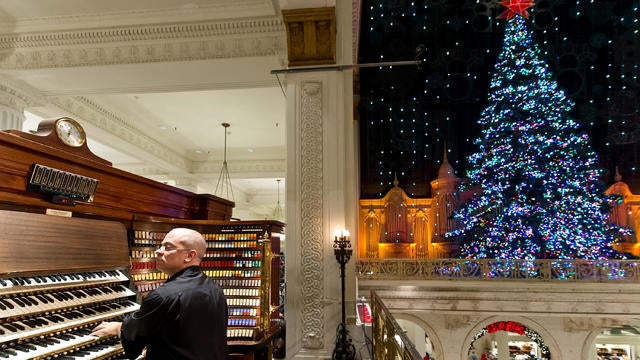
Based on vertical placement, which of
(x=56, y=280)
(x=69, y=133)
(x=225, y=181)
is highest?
(x=225, y=181)

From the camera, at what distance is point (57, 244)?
3059mm

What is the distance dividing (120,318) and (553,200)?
9315mm

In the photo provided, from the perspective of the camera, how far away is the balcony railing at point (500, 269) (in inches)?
362

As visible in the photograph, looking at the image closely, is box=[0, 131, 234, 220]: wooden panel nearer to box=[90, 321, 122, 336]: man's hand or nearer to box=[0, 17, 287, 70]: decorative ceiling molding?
box=[90, 321, 122, 336]: man's hand

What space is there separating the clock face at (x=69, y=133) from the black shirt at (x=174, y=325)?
1934 millimetres

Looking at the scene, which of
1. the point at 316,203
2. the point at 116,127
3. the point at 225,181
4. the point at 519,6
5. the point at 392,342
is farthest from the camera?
the point at 225,181

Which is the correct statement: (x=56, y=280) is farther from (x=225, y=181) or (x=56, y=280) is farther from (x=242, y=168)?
(x=225, y=181)

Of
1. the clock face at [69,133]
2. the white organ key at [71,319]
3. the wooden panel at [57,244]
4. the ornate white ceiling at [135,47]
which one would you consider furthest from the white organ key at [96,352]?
the ornate white ceiling at [135,47]

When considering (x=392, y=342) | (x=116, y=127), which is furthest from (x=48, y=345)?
(x=116, y=127)

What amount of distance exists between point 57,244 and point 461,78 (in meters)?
10.6

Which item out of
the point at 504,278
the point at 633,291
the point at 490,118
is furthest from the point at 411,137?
the point at 633,291

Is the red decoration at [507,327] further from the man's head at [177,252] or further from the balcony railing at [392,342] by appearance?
the man's head at [177,252]

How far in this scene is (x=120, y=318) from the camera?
334cm

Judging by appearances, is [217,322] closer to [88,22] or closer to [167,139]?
[88,22]
